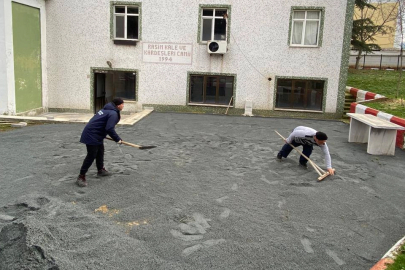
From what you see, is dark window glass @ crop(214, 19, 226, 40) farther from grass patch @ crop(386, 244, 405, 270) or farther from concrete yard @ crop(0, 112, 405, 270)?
grass patch @ crop(386, 244, 405, 270)

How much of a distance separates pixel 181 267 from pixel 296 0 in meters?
15.1

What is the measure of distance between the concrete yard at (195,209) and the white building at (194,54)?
7.21 m

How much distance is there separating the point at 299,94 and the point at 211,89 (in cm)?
419

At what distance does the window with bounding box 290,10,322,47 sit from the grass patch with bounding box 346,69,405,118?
3.84m

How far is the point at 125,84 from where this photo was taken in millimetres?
17938

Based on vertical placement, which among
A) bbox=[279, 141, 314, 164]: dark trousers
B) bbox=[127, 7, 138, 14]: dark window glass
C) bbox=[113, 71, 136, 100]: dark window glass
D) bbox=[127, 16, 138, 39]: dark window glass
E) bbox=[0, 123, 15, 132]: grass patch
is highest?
bbox=[127, 7, 138, 14]: dark window glass

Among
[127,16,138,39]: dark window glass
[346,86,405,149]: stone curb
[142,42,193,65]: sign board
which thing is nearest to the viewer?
[346,86,405,149]: stone curb

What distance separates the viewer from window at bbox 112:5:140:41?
17250 millimetres

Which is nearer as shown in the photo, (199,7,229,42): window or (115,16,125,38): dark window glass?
(199,7,229,42): window

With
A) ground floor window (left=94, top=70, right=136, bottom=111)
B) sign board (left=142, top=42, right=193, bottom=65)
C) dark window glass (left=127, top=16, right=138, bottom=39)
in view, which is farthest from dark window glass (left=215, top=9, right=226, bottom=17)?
ground floor window (left=94, top=70, right=136, bottom=111)

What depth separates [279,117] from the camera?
17141 mm

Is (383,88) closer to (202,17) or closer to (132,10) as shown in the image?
(202,17)

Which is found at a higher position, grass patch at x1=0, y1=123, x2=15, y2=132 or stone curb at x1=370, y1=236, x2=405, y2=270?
grass patch at x1=0, y1=123, x2=15, y2=132

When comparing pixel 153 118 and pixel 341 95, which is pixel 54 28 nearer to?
pixel 153 118
